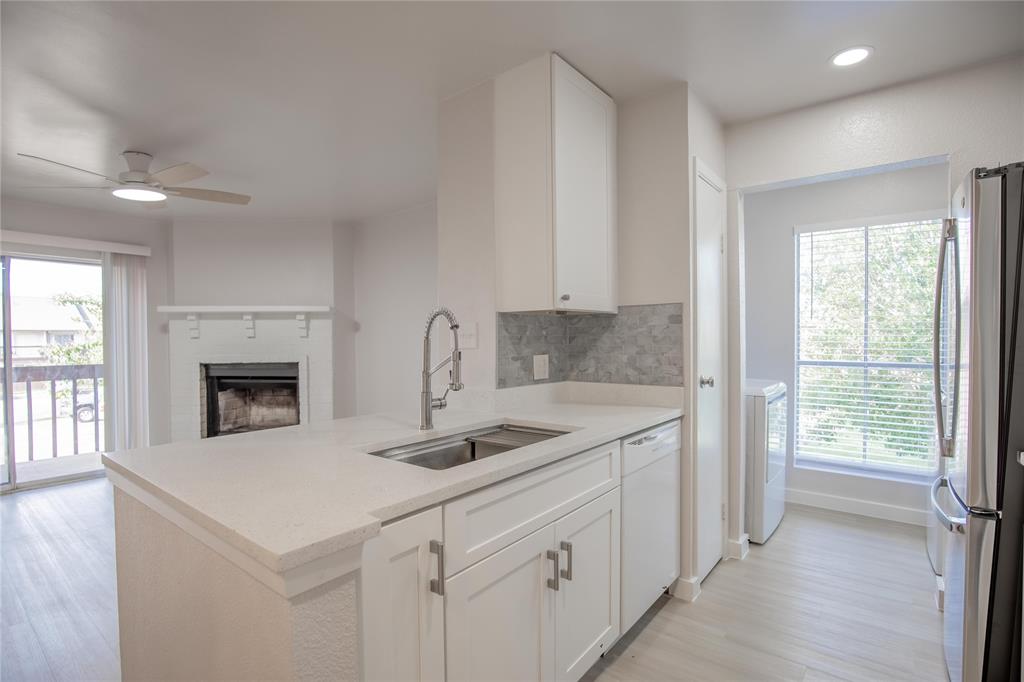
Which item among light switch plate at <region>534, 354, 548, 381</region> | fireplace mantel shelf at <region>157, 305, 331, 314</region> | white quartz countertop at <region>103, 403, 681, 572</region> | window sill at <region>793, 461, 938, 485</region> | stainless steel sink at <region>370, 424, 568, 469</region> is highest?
fireplace mantel shelf at <region>157, 305, 331, 314</region>

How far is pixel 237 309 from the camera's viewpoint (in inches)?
200

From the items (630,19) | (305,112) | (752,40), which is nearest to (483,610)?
(630,19)

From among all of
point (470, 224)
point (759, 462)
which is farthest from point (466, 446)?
point (759, 462)

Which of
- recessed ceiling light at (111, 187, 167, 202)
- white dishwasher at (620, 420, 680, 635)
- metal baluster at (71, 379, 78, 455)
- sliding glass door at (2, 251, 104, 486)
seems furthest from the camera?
metal baluster at (71, 379, 78, 455)

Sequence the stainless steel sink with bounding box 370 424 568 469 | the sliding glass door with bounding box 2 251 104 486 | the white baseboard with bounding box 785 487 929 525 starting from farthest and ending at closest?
the sliding glass door with bounding box 2 251 104 486
the white baseboard with bounding box 785 487 929 525
the stainless steel sink with bounding box 370 424 568 469

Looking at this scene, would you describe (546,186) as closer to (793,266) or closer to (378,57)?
(378,57)

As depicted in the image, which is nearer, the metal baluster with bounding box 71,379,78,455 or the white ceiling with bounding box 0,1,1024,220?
the white ceiling with bounding box 0,1,1024,220

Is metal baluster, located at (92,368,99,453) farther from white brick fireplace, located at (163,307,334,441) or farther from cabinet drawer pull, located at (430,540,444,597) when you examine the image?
cabinet drawer pull, located at (430,540,444,597)

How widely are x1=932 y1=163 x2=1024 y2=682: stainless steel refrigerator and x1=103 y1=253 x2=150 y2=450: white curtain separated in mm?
6117

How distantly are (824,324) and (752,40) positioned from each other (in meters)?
2.31

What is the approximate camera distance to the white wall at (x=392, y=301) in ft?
16.0

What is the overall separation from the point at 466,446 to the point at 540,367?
31.2 inches

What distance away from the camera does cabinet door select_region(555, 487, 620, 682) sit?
1560 millimetres

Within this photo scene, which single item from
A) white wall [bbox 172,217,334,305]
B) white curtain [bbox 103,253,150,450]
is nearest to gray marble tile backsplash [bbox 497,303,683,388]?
white wall [bbox 172,217,334,305]
